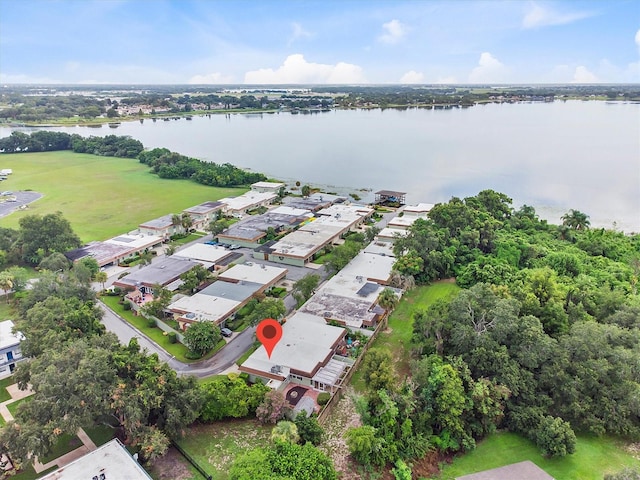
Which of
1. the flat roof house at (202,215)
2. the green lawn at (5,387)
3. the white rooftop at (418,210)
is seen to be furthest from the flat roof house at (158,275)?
the white rooftop at (418,210)

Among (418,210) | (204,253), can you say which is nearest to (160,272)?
(204,253)

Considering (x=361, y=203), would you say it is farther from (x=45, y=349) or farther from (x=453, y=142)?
(x=453, y=142)

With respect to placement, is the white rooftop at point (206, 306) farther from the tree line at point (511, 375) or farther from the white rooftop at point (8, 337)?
the tree line at point (511, 375)

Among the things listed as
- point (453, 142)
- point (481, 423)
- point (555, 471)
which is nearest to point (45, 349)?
point (481, 423)

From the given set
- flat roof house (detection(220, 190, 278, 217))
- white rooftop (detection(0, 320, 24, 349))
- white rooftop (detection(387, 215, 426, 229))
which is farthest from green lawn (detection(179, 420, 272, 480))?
flat roof house (detection(220, 190, 278, 217))

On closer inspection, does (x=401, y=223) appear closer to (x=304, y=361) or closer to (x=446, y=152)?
(x=304, y=361)

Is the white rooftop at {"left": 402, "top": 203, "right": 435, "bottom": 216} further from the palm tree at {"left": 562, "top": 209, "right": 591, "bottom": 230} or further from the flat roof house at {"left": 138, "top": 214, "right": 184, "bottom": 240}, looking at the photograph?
the flat roof house at {"left": 138, "top": 214, "right": 184, "bottom": 240}
